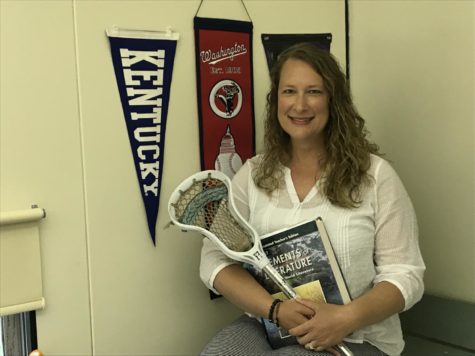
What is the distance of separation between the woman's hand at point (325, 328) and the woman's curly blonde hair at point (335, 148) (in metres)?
0.27

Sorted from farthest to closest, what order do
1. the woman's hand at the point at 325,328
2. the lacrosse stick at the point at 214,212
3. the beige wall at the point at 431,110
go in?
1. the beige wall at the point at 431,110
2. the lacrosse stick at the point at 214,212
3. the woman's hand at the point at 325,328

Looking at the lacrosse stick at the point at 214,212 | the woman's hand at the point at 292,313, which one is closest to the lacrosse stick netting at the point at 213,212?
the lacrosse stick at the point at 214,212

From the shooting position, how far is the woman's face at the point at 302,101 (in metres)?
1.48

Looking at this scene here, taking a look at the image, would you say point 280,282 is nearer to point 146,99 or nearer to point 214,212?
point 214,212

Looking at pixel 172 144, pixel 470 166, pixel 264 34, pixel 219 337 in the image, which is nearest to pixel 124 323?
pixel 219 337

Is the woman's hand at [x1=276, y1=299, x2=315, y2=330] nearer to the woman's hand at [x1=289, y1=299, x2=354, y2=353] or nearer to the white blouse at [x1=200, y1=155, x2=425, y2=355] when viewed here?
the woman's hand at [x1=289, y1=299, x2=354, y2=353]

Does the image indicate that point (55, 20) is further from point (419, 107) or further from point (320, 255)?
point (419, 107)

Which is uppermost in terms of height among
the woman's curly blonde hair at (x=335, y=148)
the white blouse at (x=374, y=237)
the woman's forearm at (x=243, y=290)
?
the woman's curly blonde hair at (x=335, y=148)

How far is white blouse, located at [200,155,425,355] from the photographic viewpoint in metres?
1.41

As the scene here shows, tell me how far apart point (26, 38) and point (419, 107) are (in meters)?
1.18

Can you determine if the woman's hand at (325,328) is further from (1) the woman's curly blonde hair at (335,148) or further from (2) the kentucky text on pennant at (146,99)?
(2) the kentucky text on pennant at (146,99)

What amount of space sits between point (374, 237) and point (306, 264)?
0.19 m

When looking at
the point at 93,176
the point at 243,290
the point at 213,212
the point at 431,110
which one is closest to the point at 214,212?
the point at 213,212

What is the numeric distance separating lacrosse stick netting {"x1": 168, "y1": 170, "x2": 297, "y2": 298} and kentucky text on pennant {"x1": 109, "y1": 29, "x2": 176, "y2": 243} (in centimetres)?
15
